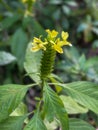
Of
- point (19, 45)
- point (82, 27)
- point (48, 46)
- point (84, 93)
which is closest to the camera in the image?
point (48, 46)

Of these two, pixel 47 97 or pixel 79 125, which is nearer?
pixel 47 97

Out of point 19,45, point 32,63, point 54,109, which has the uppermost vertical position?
point 19,45

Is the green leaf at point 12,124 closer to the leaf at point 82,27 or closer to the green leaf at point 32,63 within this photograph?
the green leaf at point 32,63

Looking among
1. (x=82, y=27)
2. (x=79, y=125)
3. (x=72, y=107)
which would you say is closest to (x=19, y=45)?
(x=82, y=27)

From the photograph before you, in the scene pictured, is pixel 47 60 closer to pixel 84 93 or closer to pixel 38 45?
pixel 38 45

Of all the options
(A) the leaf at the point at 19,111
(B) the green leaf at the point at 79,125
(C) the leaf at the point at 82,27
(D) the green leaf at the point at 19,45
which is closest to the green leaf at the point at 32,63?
(A) the leaf at the point at 19,111

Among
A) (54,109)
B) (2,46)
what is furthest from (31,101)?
(54,109)
